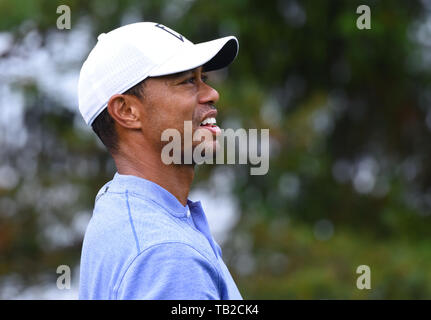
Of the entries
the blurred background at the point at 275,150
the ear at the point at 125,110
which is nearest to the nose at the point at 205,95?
the ear at the point at 125,110

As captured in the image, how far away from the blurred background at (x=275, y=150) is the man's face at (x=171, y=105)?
16.3 ft

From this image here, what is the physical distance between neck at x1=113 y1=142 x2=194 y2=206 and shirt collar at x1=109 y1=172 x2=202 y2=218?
0.06 metres

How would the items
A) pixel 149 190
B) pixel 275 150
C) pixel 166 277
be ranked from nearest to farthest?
pixel 166 277
pixel 149 190
pixel 275 150

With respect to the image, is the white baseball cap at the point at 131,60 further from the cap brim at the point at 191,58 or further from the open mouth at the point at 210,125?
the open mouth at the point at 210,125

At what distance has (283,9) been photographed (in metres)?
8.55

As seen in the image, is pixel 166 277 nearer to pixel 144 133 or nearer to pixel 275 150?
pixel 144 133

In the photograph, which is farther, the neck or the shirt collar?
the neck

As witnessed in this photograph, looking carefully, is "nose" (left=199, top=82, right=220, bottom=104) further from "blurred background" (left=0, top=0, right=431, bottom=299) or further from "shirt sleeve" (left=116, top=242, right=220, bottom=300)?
"blurred background" (left=0, top=0, right=431, bottom=299)

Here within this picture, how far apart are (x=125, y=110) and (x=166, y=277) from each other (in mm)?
537

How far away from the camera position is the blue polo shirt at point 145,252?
150 cm

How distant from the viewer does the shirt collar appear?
1.76 metres

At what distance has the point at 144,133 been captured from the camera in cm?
189

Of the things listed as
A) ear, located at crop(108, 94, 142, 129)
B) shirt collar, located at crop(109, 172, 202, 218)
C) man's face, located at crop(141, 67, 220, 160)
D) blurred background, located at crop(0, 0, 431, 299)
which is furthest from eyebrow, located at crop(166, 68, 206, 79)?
blurred background, located at crop(0, 0, 431, 299)

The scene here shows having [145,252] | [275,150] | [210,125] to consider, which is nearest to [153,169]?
[210,125]
